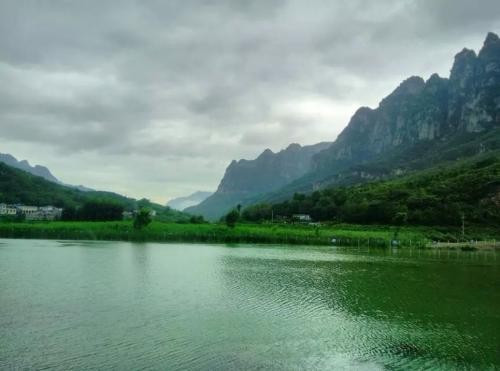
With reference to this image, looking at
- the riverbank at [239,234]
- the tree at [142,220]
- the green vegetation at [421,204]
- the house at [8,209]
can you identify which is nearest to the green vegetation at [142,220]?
the tree at [142,220]

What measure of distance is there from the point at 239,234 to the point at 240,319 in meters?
86.6

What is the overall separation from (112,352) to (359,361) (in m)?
10.6

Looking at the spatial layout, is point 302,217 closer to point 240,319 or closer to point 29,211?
point 29,211

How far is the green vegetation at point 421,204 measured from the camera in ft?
418

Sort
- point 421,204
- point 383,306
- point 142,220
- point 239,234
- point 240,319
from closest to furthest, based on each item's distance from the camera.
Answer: point 240,319 < point 383,306 < point 239,234 < point 142,220 < point 421,204

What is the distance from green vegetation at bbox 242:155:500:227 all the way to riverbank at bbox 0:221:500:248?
28.8 feet

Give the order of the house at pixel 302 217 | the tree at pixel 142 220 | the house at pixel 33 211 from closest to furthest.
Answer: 1. the tree at pixel 142 220
2. the house at pixel 302 217
3. the house at pixel 33 211

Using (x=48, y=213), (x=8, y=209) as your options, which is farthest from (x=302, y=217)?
(x=8, y=209)

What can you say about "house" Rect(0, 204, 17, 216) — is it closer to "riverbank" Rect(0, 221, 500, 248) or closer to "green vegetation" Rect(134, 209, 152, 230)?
"riverbank" Rect(0, 221, 500, 248)

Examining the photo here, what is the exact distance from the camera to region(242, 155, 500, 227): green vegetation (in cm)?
12750

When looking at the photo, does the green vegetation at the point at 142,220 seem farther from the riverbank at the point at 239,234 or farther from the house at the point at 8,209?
the house at the point at 8,209

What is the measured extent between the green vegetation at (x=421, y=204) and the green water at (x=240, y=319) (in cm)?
8380

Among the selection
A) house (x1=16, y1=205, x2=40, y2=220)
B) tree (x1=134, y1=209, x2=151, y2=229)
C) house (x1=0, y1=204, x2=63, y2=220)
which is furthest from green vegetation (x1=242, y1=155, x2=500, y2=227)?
house (x1=16, y1=205, x2=40, y2=220)

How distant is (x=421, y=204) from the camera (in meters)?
134
